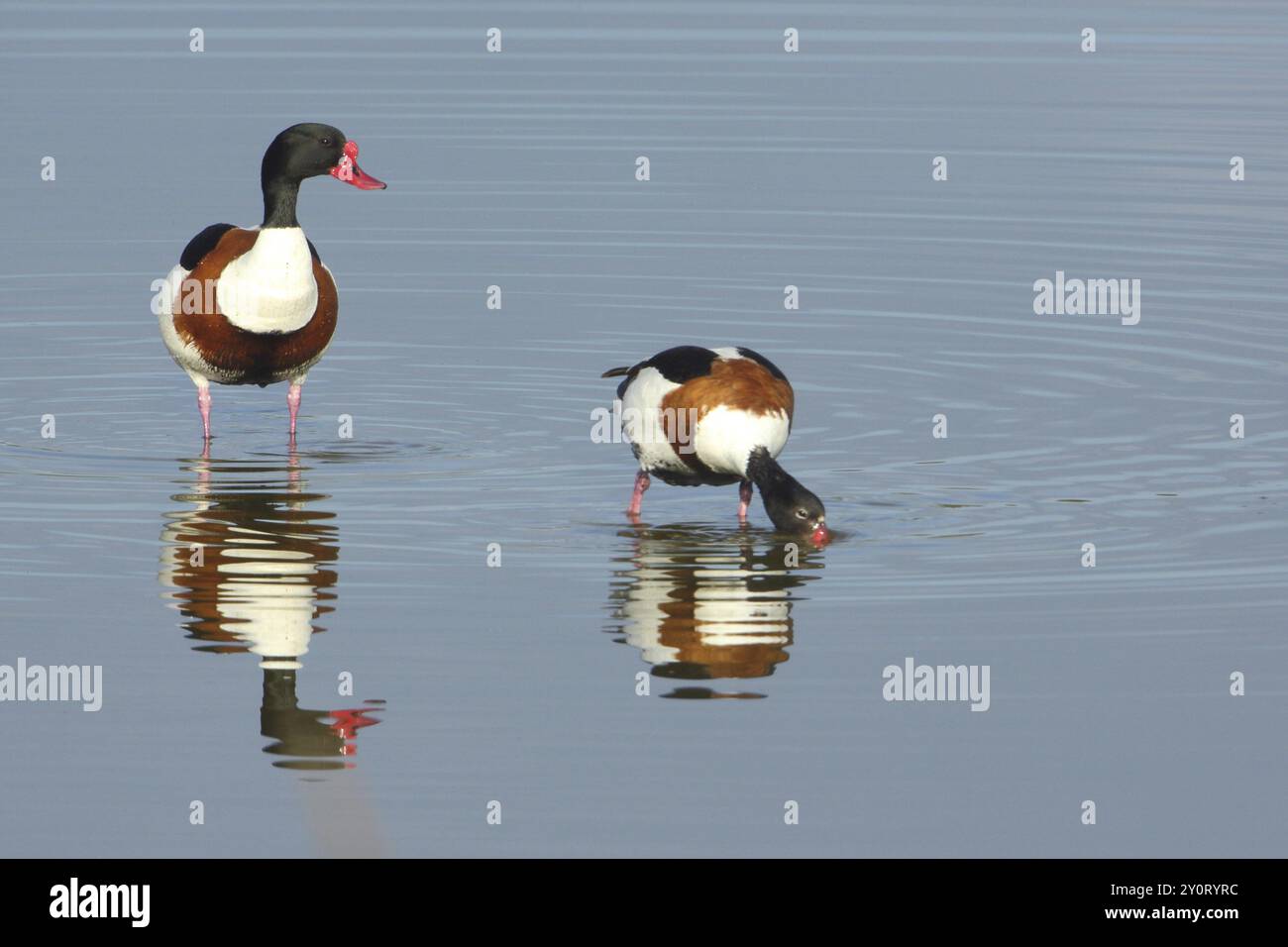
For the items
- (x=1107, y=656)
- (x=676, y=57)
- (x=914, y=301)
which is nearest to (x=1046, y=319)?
(x=914, y=301)

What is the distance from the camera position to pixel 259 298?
16.7 m

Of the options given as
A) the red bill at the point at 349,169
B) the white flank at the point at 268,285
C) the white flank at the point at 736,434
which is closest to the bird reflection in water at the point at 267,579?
the white flank at the point at 268,285

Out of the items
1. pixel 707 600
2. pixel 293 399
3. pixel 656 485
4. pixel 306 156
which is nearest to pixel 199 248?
pixel 306 156

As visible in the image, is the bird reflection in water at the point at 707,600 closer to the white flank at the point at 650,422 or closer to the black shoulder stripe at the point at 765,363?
the white flank at the point at 650,422

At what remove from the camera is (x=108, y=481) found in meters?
16.0

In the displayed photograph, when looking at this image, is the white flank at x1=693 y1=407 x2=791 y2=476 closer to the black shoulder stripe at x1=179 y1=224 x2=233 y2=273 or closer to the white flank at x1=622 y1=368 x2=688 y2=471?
the white flank at x1=622 y1=368 x2=688 y2=471

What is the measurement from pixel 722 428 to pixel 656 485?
1.75 m

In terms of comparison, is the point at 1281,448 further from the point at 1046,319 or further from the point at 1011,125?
the point at 1011,125

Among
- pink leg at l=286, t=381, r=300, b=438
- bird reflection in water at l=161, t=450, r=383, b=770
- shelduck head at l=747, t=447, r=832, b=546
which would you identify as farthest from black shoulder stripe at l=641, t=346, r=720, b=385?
pink leg at l=286, t=381, r=300, b=438

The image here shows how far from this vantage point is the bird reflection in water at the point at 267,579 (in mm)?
11250

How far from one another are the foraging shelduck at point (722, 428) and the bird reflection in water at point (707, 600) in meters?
0.27

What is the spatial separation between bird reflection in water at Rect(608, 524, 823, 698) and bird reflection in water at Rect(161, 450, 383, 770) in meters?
1.51

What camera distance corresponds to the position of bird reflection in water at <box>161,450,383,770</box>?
11250 mm

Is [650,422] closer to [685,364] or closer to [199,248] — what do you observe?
[685,364]
